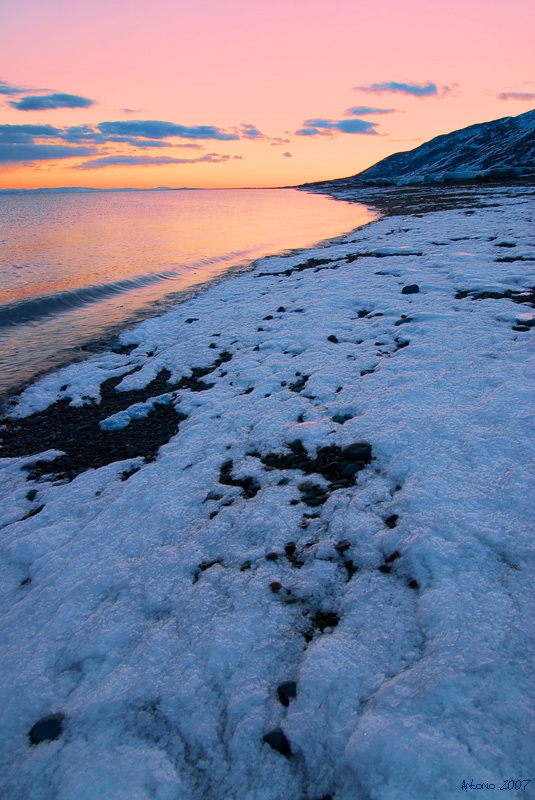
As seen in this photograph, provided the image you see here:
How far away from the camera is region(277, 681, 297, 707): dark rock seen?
2711 mm

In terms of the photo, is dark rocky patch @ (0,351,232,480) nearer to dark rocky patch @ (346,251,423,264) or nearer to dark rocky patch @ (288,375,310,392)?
dark rocky patch @ (288,375,310,392)

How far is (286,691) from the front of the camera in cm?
274

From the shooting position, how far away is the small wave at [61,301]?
51.1ft

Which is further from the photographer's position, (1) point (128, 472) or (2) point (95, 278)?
(2) point (95, 278)

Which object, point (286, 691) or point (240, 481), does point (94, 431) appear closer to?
point (240, 481)

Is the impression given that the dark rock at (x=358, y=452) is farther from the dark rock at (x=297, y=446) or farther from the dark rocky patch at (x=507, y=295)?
the dark rocky patch at (x=507, y=295)

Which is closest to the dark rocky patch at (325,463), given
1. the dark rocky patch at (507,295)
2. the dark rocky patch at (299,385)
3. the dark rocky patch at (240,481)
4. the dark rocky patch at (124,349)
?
the dark rocky patch at (240,481)

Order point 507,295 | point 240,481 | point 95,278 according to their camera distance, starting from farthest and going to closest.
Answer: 1. point 95,278
2. point 507,295
3. point 240,481

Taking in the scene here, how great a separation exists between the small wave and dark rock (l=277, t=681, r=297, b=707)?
15.8 m

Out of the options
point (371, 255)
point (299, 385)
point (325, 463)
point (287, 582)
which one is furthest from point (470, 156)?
point (287, 582)

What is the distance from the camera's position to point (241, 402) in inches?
267

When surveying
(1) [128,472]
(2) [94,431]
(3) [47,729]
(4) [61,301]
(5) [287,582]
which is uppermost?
(5) [287,582]

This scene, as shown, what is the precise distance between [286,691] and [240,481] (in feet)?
8.14

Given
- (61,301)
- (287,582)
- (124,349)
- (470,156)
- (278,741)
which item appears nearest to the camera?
(278,741)
